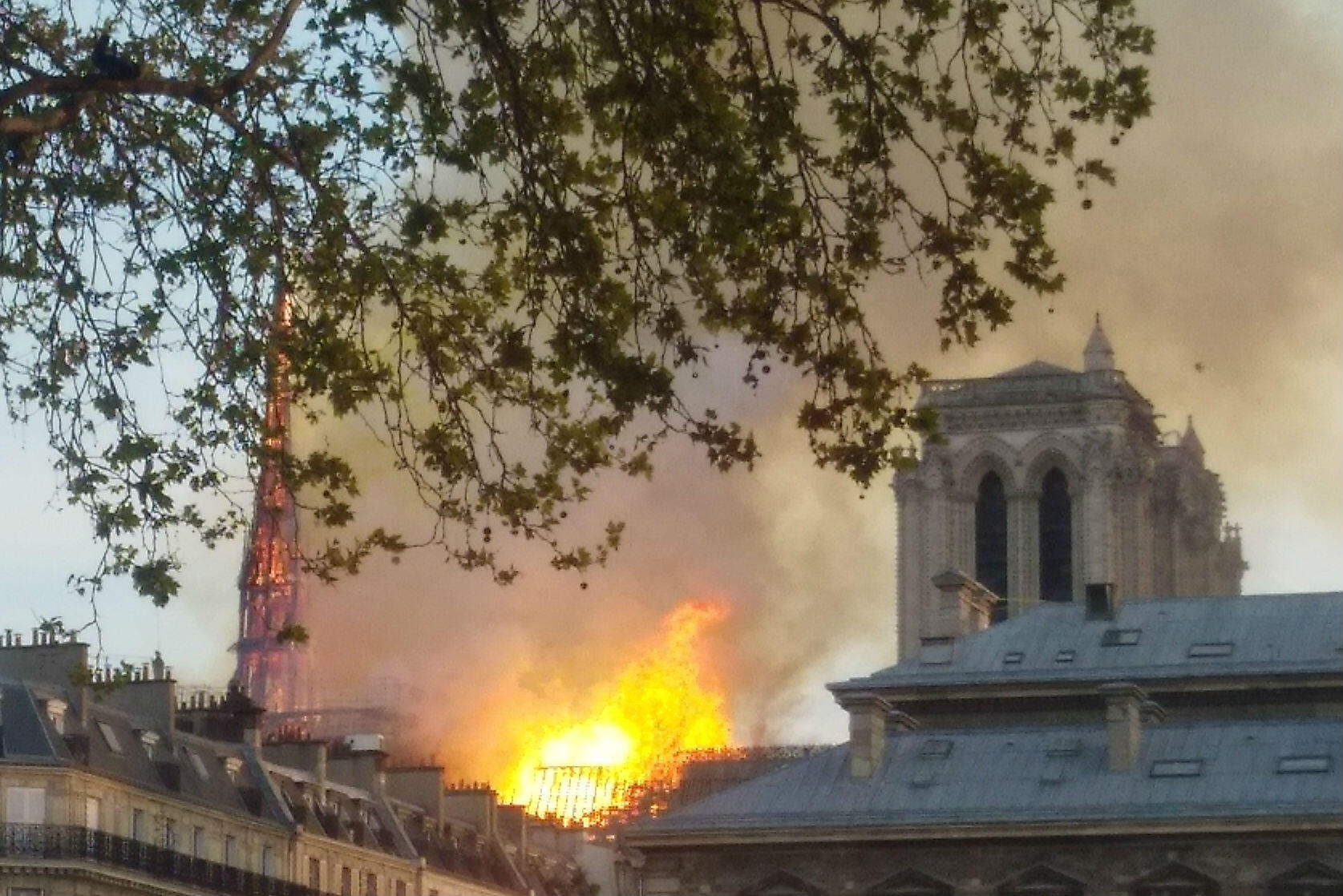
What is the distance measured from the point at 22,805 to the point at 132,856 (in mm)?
3146

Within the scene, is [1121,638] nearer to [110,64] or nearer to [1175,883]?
[1175,883]

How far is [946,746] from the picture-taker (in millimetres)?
78625

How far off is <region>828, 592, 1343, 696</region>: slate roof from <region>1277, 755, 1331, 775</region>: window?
6.53 meters

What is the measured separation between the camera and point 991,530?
16888cm

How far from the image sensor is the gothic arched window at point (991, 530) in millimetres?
168000

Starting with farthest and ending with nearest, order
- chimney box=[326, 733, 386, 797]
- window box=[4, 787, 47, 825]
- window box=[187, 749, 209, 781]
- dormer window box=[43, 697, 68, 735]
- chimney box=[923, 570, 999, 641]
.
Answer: chimney box=[923, 570, 999, 641] → chimney box=[326, 733, 386, 797] → window box=[187, 749, 209, 781] → dormer window box=[43, 697, 68, 735] → window box=[4, 787, 47, 825]

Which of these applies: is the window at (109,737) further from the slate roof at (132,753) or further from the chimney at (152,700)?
the chimney at (152,700)

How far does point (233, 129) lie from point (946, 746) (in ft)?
168

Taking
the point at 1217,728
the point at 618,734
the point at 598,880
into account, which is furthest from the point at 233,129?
the point at 618,734

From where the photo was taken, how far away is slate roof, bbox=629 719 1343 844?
7362 cm

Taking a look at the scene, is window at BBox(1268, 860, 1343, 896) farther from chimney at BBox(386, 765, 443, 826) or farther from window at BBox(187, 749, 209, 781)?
chimney at BBox(386, 765, 443, 826)

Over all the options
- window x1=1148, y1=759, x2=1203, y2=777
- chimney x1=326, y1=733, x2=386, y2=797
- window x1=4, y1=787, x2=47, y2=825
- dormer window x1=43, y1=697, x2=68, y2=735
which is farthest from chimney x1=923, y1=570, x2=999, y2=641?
window x1=4, y1=787, x2=47, y2=825

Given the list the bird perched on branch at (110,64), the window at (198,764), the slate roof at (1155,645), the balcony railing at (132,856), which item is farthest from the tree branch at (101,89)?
the window at (198,764)

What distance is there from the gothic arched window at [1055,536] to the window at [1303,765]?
9148 cm
